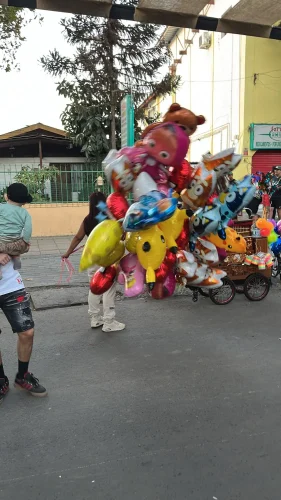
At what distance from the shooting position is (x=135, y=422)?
2746 mm

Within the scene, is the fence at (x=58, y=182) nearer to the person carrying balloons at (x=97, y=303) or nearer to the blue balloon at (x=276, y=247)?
the blue balloon at (x=276, y=247)

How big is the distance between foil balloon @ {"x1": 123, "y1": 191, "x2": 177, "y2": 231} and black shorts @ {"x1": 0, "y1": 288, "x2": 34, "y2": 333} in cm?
104

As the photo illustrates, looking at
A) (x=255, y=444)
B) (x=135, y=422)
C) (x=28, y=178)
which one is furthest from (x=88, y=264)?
(x=28, y=178)

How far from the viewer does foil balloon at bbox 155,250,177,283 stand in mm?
2828

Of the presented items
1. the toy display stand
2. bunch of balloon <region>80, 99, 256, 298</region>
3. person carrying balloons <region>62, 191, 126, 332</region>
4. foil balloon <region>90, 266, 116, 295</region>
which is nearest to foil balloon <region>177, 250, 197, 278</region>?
bunch of balloon <region>80, 99, 256, 298</region>

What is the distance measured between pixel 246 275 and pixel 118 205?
3249mm

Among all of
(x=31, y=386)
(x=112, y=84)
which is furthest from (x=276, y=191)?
(x=112, y=84)

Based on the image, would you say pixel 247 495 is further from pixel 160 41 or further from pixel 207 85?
pixel 207 85

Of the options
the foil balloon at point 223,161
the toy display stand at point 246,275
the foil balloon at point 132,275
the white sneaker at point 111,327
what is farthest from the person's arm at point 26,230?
the toy display stand at point 246,275

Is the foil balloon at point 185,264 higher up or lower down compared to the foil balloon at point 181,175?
lower down

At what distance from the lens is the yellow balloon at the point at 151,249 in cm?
270

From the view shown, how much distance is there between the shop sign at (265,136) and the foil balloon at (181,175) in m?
12.4

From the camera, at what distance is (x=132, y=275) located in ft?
9.58

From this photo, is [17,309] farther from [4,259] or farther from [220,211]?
[220,211]
